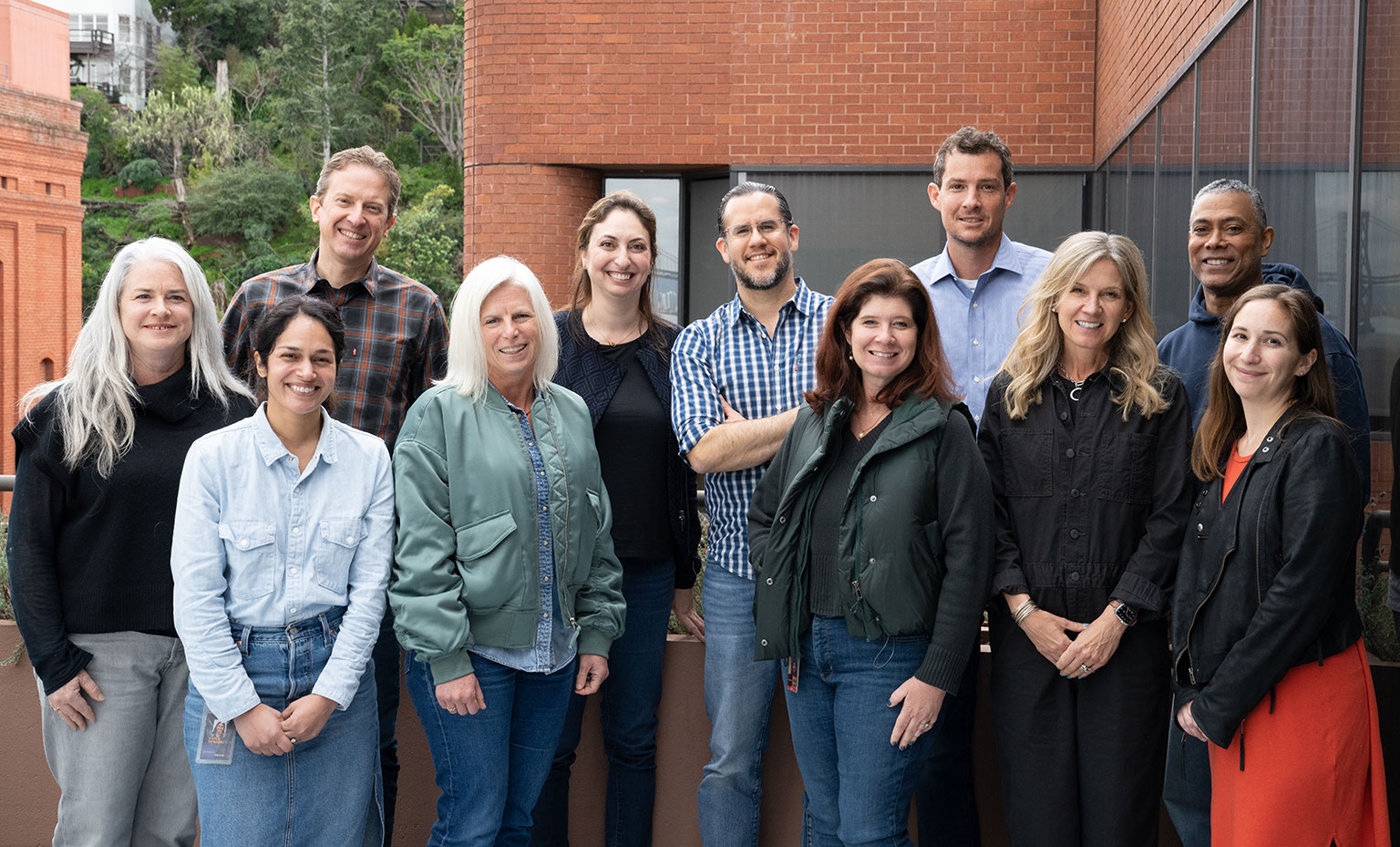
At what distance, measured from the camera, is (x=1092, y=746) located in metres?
2.88

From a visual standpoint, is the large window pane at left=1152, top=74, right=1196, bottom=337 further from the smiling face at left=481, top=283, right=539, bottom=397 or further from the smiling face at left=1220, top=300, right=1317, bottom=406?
the smiling face at left=481, top=283, right=539, bottom=397

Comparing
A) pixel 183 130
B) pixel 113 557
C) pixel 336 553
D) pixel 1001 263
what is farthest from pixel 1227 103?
pixel 183 130

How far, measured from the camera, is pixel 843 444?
3037mm

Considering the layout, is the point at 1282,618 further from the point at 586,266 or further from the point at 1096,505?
the point at 586,266

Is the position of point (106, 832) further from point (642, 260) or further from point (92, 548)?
point (642, 260)

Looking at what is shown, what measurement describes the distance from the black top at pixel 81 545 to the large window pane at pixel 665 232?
27.3 ft

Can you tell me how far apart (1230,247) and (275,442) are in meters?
2.82

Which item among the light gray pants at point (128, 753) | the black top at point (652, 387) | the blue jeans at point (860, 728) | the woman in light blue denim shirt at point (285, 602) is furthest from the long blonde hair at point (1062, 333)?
the light gray pants at point (128, 753)

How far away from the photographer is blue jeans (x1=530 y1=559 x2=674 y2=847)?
354 centimetres

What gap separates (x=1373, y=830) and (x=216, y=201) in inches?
2331

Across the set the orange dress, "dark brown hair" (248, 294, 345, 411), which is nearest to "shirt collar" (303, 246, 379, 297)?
"dark brown hair" (248, 294, 345, 411)

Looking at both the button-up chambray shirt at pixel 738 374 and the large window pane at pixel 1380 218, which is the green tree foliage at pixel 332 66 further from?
the large window pane at pixel 1380 218

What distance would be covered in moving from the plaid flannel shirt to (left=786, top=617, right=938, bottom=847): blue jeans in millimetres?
1687

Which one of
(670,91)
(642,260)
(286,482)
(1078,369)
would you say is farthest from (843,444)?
(670,91)
